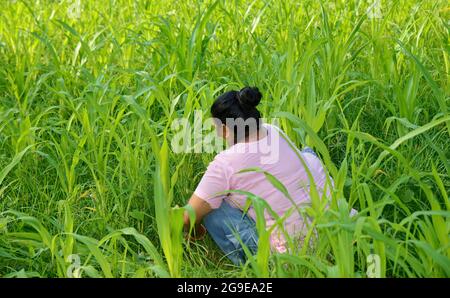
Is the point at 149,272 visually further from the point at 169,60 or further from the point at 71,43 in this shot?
the point at 71,43

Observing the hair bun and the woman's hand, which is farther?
the woman's hand

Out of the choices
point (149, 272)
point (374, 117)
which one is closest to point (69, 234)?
point (149, 272)

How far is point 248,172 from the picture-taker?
2.81 meters

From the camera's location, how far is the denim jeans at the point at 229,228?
2.83m

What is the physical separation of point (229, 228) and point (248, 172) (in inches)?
7.3

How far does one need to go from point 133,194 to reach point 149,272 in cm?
53

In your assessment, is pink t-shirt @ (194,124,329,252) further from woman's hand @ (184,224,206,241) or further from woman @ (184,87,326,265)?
woman's hand @ (184,224,206,241)

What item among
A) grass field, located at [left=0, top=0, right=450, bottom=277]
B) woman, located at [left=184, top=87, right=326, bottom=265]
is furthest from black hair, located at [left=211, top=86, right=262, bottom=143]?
grass field, located at [left=0, top=0, right=450, bottom=277]

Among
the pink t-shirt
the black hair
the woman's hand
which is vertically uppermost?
the black hair

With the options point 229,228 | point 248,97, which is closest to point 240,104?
point 248,97

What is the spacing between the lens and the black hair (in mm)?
2795

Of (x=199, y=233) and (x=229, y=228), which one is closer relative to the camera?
(x=229, y=228)

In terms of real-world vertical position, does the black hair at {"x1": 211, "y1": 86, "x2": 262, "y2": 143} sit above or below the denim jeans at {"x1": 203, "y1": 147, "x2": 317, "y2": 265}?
above

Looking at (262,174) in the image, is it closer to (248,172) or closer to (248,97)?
(248,172)
